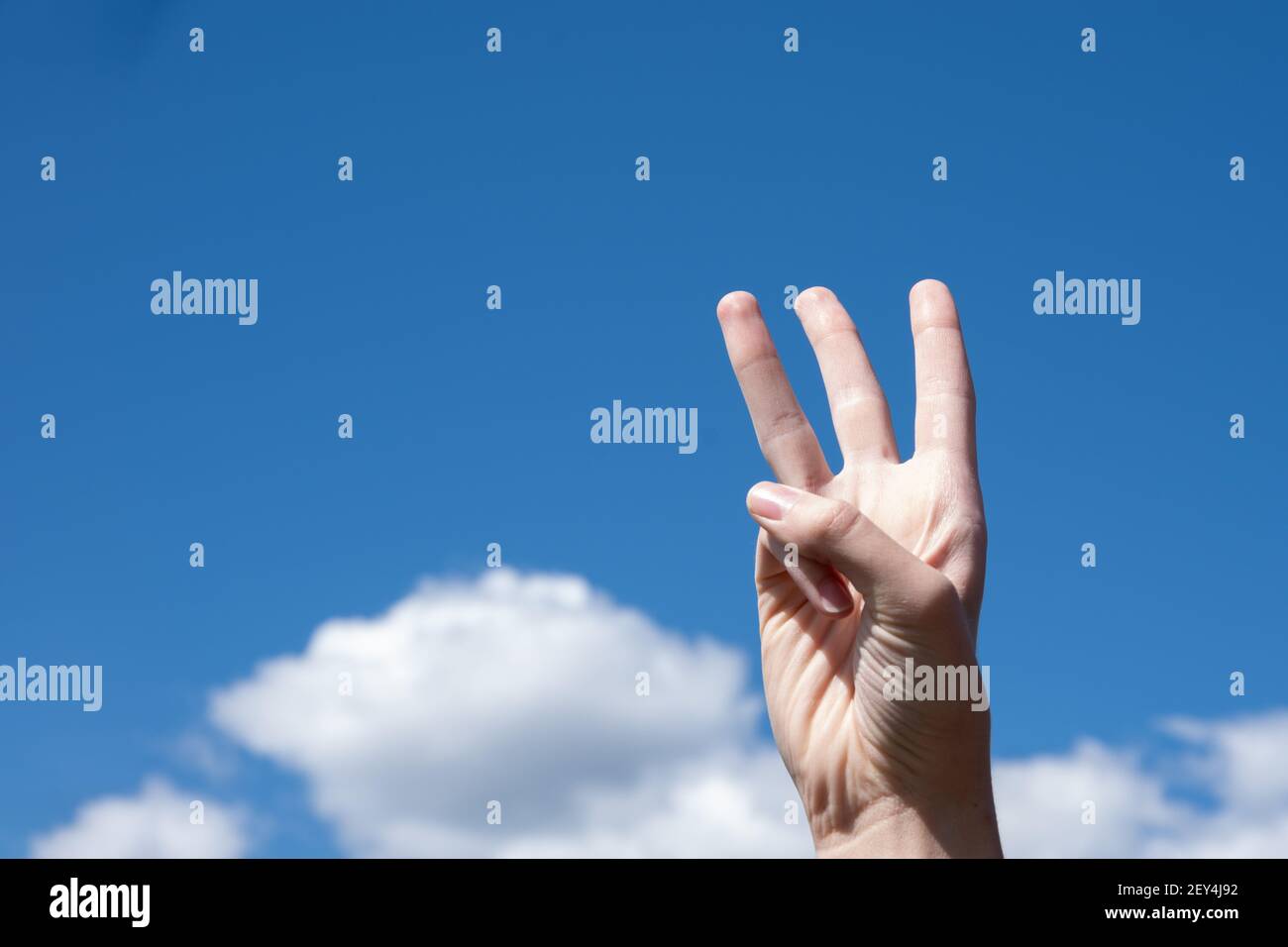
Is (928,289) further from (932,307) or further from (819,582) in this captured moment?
(819,582)

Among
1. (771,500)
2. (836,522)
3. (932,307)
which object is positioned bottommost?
(836,522)

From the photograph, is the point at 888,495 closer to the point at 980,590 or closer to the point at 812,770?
the point at 980,590

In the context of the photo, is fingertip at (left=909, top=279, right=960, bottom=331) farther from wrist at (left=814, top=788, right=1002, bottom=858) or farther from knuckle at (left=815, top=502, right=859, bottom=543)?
wrist at (left=814, top=788, right=1002, bottom=858)

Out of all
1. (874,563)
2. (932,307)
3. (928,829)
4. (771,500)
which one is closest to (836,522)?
(874,563)

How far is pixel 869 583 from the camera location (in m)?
4.40

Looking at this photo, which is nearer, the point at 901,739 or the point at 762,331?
the point at 901,739

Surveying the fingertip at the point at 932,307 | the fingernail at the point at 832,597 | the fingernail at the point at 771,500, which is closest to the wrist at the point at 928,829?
the fingernail at the point at 832,597

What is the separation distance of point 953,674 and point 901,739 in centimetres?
36

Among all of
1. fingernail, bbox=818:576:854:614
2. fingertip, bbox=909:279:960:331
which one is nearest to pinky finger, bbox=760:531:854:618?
fingernail, bbox=818:576:854:614

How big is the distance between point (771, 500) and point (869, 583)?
56 cm

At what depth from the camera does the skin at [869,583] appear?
4418 mm
